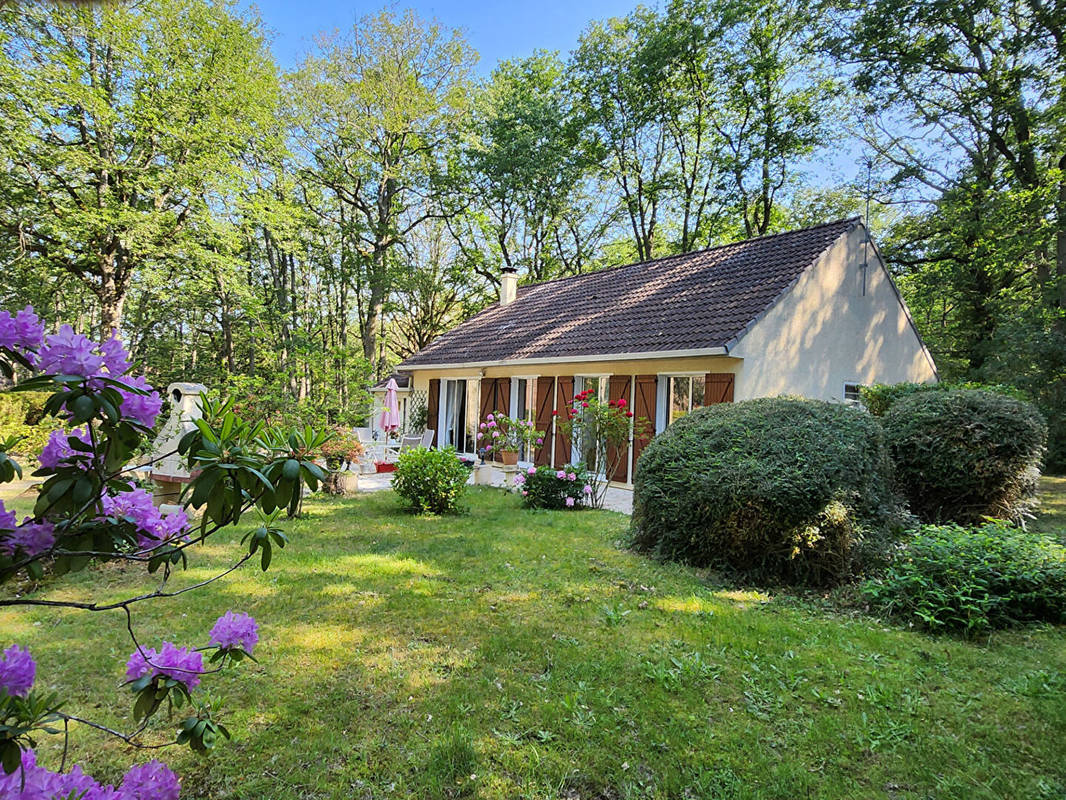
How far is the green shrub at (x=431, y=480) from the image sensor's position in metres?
8.27

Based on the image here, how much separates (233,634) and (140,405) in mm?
Answer: 801

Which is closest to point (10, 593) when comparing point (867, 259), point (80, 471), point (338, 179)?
point (80, 471)

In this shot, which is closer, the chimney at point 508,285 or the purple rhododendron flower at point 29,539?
the purple rhododendron flower at point 29,539

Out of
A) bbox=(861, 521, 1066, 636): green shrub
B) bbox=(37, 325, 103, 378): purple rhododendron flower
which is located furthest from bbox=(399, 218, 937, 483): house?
bbox=(37, 325, 103, 378): purple rhododendron flower

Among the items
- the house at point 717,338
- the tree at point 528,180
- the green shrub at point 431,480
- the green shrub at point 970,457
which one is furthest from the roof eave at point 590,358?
the tree at point 528,180

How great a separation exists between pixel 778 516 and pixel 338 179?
22.6 metres

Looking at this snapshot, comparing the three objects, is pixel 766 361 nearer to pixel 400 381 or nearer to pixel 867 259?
pixel 867 259

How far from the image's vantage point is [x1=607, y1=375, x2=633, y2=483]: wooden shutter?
1143 centimetres

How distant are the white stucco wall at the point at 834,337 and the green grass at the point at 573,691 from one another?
627 cm

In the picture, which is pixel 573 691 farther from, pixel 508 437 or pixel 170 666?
pixel 508 437

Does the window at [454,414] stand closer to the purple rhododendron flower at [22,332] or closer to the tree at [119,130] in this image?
the tree at [119,130]

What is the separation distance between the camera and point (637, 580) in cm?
525

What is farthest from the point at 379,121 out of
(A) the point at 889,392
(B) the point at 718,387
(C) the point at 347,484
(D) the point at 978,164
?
(D) the point at 978,164

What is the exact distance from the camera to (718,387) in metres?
10.2
